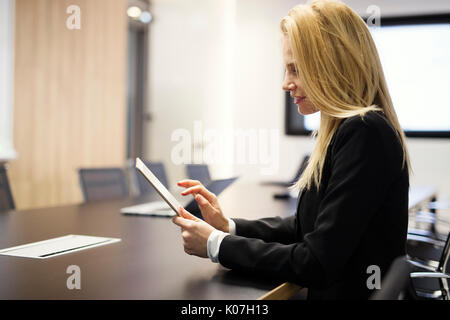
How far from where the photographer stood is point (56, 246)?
63.2 inches

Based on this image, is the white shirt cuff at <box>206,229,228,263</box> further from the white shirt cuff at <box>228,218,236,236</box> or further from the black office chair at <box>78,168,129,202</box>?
the black office chair at <box>78,168,129,202</box>

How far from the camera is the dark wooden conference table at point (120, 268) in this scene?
1.12 m

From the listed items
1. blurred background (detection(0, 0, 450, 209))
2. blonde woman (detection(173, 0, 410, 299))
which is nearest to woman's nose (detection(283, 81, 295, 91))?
blonde woman (detection(173, 0, 410, 299))

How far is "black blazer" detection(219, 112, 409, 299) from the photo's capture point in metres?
1.14

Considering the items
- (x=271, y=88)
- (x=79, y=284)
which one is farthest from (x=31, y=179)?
(x=79, y=284)

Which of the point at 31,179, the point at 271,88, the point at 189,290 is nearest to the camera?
the point at 189,290

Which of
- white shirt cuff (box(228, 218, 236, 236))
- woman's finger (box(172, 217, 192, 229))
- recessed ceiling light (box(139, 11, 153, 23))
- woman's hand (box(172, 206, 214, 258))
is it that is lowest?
white shirt cuff (box(228, 218, 236, 236))

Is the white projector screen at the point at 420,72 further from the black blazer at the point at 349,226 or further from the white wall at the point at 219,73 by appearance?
the black blazer at the point at 349,226

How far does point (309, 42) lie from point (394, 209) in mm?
470

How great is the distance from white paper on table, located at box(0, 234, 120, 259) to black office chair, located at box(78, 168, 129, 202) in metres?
1.51

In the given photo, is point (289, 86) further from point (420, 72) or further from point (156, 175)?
point (420, 72)

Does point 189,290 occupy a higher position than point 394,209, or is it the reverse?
point 394,209

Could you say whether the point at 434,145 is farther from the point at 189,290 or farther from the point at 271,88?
the point at 189,290

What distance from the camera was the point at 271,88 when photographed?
6.56m
